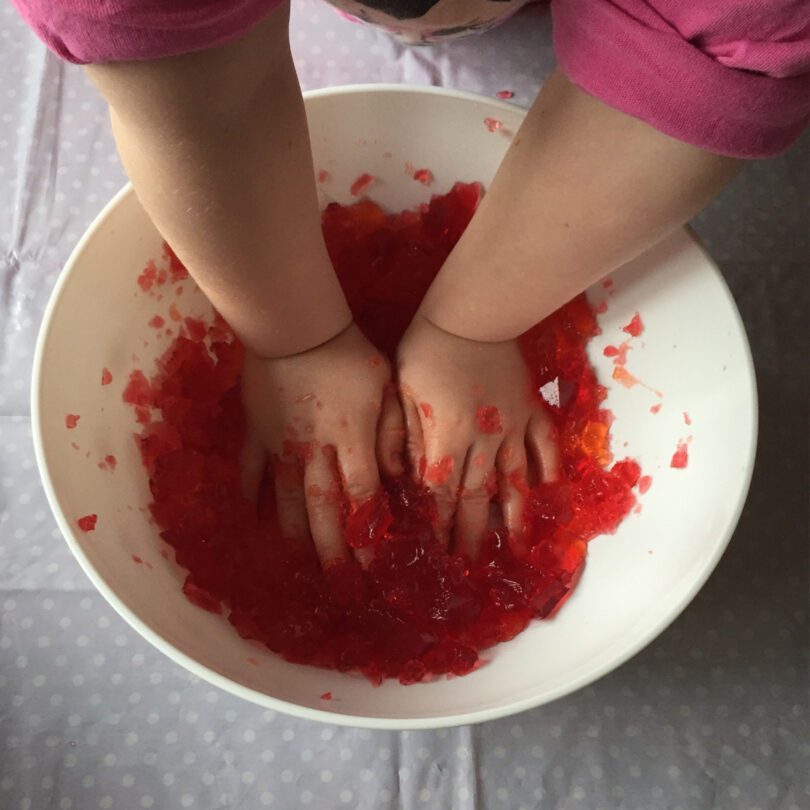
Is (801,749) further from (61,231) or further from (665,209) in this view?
(61,231)

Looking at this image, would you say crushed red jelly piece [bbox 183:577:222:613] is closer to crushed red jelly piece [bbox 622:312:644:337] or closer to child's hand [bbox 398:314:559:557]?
child's hand [bbox 398:314:559:557]

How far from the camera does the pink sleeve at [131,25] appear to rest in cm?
28

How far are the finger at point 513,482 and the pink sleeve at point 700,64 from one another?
296 millimetres

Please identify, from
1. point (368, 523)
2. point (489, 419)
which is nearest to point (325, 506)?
point (368, 523)

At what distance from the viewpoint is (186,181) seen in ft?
1.29

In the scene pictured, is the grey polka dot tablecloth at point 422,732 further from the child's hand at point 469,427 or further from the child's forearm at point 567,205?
the child's forearm at point 567,205

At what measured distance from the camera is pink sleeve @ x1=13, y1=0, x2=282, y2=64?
0.28 metres

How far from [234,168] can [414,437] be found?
0.93 feet

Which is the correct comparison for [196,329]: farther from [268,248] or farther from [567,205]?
[567,205]

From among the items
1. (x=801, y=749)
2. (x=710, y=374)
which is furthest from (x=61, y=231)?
(x=801, y=749)

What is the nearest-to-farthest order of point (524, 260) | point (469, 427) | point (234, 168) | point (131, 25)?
1. point (131, 25)
2. point (234, 168)
3. point (524, 260)
4. point (469, 427)

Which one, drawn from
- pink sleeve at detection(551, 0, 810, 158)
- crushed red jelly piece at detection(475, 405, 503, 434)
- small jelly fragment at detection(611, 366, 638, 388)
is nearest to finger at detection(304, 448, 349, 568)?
crushed red jelly piece at detection(475, 405, 503, 434)

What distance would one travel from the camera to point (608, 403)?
63 cm

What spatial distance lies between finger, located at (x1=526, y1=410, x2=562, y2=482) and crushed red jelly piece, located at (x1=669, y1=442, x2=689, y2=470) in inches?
3.9
